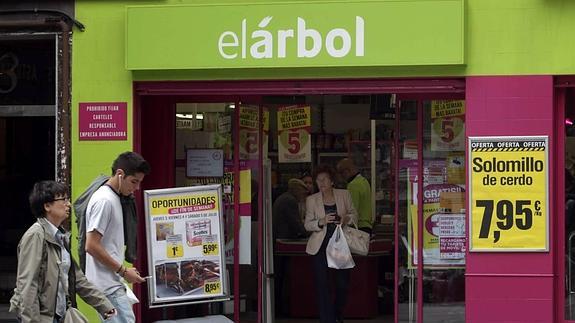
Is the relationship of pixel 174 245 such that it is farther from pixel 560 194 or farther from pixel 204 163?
pixel 560 194

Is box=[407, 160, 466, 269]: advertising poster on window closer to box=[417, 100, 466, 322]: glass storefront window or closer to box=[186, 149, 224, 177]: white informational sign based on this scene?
box=[417, 100, 466, 322]: glass storefront window

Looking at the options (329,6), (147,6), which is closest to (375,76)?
(329,6)

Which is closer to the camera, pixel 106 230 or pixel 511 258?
pixel 106 230

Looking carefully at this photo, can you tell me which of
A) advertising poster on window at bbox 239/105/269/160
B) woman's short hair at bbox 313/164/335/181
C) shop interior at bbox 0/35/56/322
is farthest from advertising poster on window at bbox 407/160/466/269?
shop interior at bbox 0/35/56/322

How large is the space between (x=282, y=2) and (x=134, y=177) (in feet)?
9.73

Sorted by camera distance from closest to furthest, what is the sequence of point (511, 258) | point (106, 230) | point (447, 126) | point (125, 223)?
point (106, 230), point (125, 223), point (511, 258), point (447, 126)

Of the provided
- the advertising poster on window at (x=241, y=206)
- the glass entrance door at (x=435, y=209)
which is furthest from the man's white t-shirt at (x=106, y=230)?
the glass entrance door at (x=435, y=209)

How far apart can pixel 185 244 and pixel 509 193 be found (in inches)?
126

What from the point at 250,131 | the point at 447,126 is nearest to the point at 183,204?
the point at 250,131

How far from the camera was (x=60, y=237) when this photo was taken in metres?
6.95

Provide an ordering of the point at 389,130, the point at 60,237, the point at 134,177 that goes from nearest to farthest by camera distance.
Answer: the point at 60,237
the point at 134,177
the point at 389,130

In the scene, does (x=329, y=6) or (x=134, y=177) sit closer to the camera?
(x=134, y=177)

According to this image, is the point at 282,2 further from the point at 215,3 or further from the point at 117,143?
the point at 117,143

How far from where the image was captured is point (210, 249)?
32.3 ft
